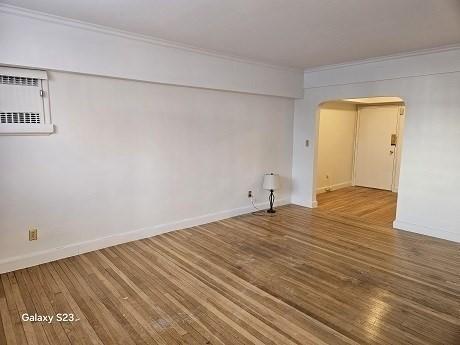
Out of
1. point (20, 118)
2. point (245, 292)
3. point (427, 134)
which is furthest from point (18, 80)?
point (427, 134)

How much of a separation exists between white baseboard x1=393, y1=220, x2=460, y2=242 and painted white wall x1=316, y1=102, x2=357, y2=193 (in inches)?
98.4

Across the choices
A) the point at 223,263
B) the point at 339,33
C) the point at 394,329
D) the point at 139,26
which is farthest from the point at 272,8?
the point at 394,329

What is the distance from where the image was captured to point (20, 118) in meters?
2.99

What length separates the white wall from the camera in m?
3.13

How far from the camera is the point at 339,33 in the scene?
3.37m

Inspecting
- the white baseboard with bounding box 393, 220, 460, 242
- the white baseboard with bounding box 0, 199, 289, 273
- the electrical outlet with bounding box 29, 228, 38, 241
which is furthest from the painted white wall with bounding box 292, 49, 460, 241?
the electrical outlet with bounding box 29, 228, 38, 241

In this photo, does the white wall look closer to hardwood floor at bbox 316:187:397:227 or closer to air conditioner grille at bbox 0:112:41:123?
air conditioner grille at bbox 0:112:41:123

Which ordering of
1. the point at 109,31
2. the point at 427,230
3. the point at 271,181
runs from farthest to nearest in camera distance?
the point at 271,181, the point at 427,230, the point at 109,31

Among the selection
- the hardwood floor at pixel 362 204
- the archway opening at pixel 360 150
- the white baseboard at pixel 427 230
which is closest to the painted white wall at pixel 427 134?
the white baseboard at pixel 427 230

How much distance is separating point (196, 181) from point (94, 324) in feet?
8.17

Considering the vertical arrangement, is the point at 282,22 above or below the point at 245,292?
above

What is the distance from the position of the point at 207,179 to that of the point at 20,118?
8.08ft

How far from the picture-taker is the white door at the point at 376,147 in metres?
7.16

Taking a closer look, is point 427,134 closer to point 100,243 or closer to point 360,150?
point 360,150
